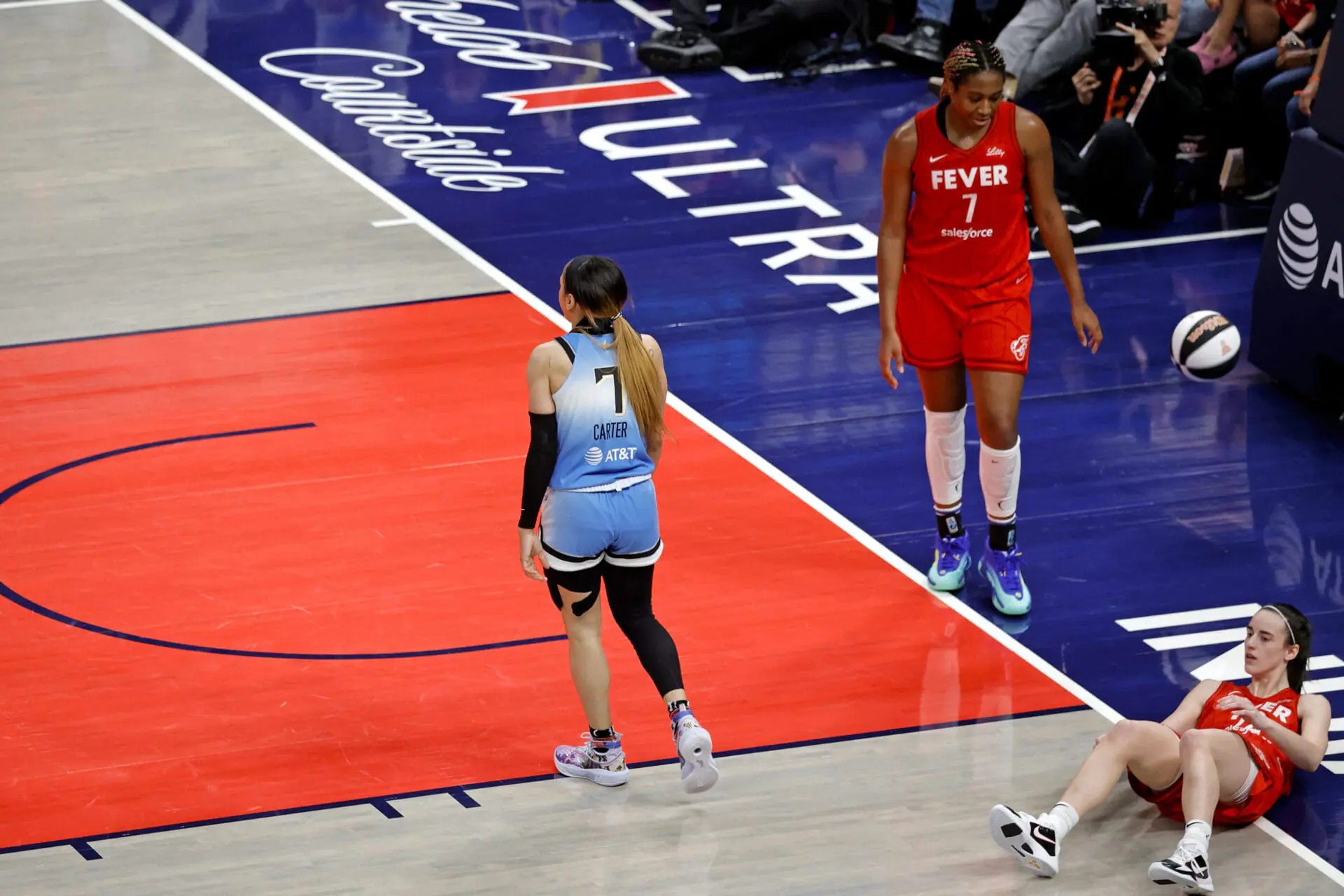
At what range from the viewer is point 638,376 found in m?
5.73

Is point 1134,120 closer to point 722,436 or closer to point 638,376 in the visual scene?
point 722,436

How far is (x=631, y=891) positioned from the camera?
5.62 meters

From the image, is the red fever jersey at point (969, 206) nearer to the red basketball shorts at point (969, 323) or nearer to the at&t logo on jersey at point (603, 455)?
the red basketball shorts at point (969, 323)

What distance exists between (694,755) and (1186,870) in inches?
56.4

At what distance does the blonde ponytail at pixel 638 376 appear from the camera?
5719 millimetres

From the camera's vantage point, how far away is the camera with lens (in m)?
11.0

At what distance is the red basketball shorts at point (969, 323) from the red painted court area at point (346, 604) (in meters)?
0.96

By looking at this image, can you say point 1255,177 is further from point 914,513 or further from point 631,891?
point 631,891

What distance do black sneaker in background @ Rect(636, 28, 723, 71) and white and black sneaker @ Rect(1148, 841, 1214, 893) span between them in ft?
30.5

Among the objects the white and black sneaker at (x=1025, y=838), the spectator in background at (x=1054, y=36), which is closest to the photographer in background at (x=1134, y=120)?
the spectator in background at (x=1054, y=36)

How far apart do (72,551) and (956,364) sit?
3525 millimetres

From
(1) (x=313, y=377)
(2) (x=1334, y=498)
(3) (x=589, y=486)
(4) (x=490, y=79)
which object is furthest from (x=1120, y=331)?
(4) (x=490, y=79)

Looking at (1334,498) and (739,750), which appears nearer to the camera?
(739,750)

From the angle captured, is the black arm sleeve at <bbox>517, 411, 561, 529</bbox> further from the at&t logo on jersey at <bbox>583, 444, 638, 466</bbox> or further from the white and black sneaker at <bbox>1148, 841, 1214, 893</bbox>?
the white and black sneaker at <bbox>1148, 841, 1214, 893</bbox>
